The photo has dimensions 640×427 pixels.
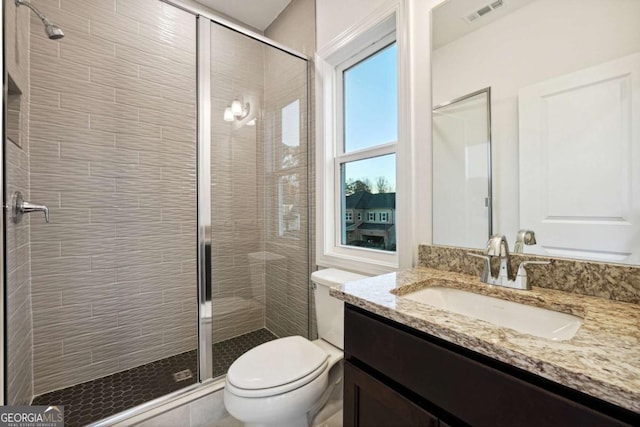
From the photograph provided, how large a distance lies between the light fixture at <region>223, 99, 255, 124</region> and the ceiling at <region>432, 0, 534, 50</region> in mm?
1193

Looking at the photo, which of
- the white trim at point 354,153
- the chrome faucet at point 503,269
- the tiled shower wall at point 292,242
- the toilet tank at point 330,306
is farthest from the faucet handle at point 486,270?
the tiled shower wall at point 292,242

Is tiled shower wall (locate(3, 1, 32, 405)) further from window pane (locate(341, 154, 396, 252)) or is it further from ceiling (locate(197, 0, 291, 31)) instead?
window pane (locate(341, 154, 396, 252))

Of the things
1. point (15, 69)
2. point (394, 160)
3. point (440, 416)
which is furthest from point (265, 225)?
point (440, 416)

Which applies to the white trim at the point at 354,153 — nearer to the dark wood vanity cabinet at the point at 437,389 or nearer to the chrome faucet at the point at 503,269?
the chrome faucet at the point at 503,269

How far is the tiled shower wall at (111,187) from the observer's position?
1624 mm

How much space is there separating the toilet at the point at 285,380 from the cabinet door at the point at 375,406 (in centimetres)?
32

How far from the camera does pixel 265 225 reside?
2.00 meters

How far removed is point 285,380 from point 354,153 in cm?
124

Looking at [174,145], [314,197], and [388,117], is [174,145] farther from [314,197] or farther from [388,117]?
[388,117]

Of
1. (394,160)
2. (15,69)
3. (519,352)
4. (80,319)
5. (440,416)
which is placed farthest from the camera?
(80,319)

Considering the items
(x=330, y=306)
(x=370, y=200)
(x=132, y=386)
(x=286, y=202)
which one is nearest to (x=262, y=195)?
(x=286, y=202)

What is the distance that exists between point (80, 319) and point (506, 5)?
2.61 metres

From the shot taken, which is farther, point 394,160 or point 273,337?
point 273,337

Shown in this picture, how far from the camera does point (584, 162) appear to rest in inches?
34.2
